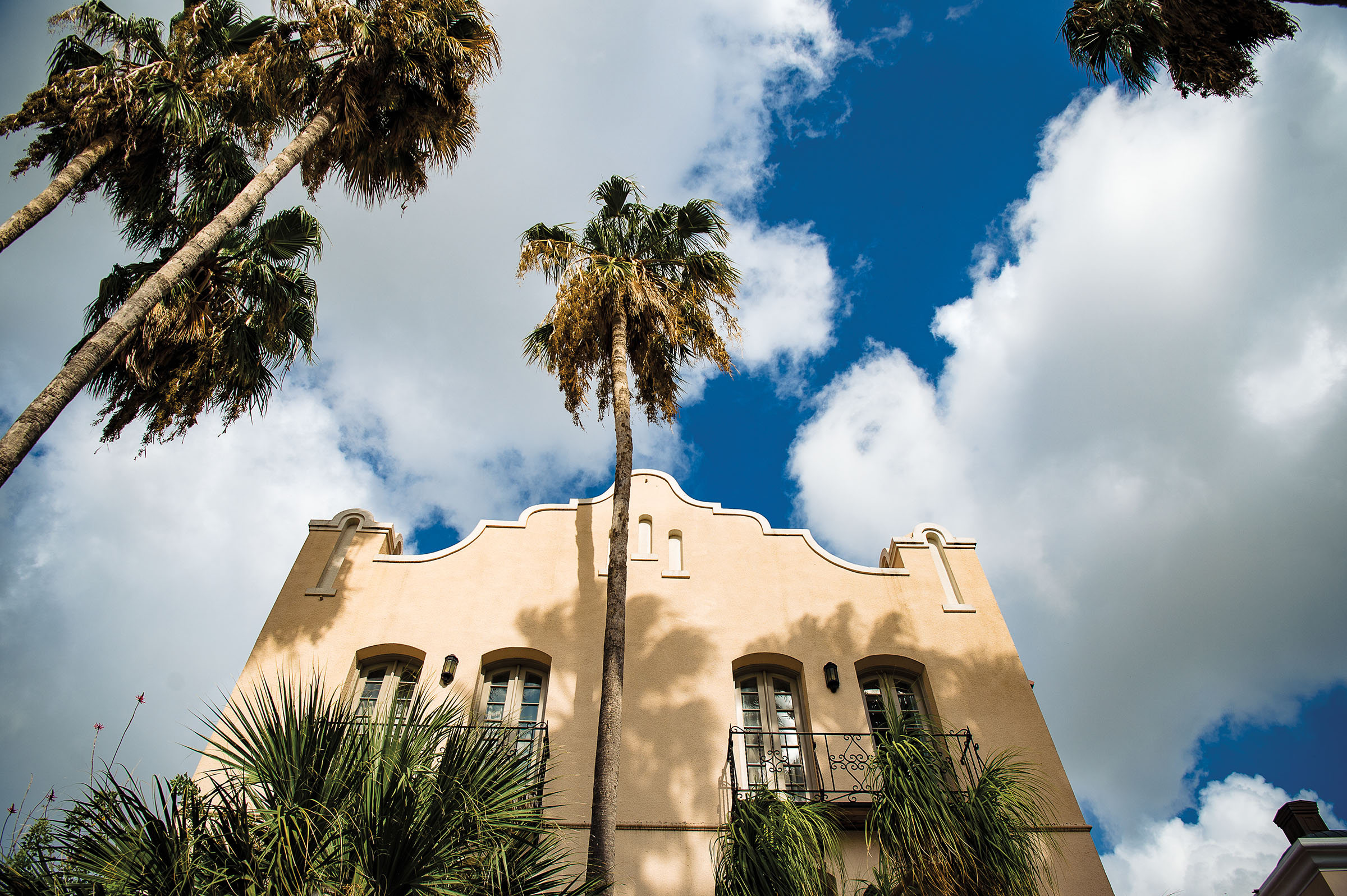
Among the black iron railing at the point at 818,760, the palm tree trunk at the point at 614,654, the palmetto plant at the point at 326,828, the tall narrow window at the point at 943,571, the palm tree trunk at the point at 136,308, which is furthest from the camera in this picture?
the tall narrow window at the point at 943,571

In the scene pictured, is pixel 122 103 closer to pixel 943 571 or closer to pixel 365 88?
pixel 365 88

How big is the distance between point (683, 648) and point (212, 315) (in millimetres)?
7580

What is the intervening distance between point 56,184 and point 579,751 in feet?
29.0

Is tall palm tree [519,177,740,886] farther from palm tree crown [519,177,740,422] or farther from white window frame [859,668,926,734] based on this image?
white window frame [859,668,926,734]

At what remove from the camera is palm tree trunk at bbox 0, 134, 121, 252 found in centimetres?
793

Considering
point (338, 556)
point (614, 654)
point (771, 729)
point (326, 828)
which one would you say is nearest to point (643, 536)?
point (771, 729)

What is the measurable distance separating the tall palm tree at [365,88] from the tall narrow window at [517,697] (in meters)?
6.53

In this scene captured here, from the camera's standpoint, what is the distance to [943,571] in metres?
11.7

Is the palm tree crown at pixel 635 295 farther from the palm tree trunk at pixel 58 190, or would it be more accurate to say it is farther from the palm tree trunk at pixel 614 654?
the palm tree trunk at pixel 58 190

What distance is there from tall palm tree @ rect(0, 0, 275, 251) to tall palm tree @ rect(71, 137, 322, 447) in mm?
495

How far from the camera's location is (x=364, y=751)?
6066mm

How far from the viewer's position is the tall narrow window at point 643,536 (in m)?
12.0

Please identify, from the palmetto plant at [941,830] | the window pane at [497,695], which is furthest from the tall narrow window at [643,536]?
the palmetto plant at [941,830]

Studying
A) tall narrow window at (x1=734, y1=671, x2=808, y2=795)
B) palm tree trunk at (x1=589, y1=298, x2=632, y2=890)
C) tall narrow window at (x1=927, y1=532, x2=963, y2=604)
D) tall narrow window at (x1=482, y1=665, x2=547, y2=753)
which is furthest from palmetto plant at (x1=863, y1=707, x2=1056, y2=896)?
tall narrow window at (x1=482, y1=665, x2=547, y2=753)
